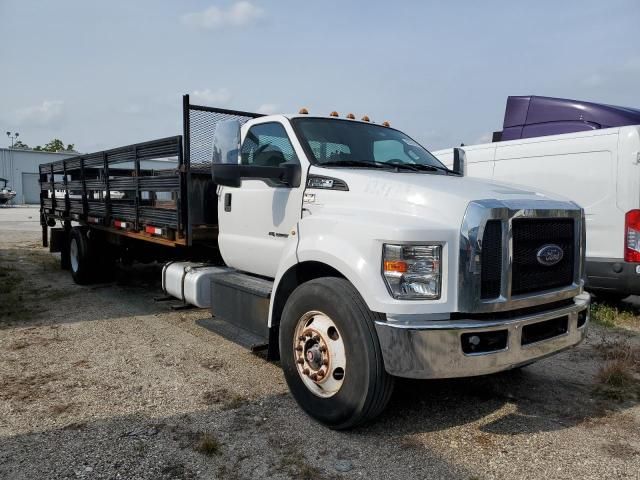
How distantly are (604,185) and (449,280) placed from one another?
4.63m

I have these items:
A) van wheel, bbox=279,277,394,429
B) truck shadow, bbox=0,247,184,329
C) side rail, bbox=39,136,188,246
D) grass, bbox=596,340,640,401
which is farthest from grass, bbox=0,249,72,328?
grass, bbox=596,340,640,401

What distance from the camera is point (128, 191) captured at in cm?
688

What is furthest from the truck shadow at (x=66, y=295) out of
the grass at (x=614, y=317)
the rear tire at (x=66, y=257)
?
the grass at (x=614, y=317)

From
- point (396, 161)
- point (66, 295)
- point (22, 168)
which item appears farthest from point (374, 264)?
point (22, 168)

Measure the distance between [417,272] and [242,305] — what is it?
1841mm

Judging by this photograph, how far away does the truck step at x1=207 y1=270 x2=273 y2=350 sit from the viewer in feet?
13.7

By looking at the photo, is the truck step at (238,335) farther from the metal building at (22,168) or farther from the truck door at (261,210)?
the metal building at (22,168)

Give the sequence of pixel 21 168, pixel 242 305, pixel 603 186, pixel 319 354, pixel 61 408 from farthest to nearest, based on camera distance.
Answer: pixel 21 168 → pixel 603 186 → pixel 242 305 → pixel 61 408 → pixel 319 354

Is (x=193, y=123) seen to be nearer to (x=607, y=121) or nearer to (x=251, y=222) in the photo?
(x=251, y=222)

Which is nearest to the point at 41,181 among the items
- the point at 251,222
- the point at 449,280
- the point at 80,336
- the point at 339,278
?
the point at 80,336

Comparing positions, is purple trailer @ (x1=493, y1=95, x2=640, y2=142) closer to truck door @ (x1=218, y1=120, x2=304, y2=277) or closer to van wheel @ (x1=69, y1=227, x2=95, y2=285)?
truck door @ (x1=218, y1=120, x2=304, y2=277)

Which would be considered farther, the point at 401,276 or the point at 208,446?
the point at 208,446

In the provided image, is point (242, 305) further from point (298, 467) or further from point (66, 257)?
point (66, 257)

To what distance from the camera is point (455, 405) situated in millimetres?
3922
